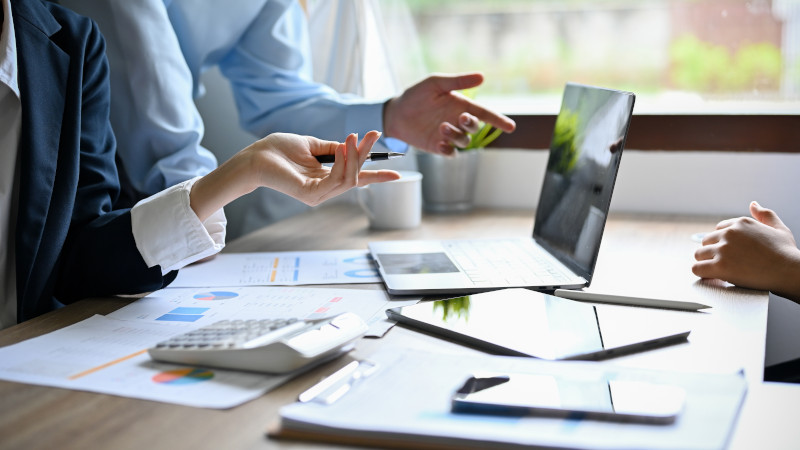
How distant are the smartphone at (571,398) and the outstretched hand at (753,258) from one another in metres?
0.43

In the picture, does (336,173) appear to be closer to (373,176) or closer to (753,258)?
(373,176)

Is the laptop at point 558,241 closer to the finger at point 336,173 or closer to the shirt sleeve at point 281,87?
the finger at point 336,173

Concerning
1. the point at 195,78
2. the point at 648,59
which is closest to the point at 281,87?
the point at 195,78

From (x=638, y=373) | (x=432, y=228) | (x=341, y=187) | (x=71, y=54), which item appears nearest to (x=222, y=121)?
(x=432, y=228)

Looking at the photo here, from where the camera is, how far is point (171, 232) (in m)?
0.98

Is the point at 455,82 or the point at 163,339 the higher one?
the point at 455,82

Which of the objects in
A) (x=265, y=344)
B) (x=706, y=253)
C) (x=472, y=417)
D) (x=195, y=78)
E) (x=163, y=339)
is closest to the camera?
(x=472, y=417)

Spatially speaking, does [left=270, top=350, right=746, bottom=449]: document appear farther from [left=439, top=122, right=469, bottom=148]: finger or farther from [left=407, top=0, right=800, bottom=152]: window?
[left=407, top=0, right=800, bottom=152]: window

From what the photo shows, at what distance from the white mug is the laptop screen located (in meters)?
0.25

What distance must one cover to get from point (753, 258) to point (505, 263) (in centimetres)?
32

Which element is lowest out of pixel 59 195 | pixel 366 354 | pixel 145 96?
pixel 366 354

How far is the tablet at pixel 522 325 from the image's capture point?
748mm

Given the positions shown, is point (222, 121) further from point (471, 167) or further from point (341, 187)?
point (341, 187)

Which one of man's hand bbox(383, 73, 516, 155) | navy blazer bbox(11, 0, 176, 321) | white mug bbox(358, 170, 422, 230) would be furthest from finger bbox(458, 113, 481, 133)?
navy blazer bbox(11, 0, 176, 321)
